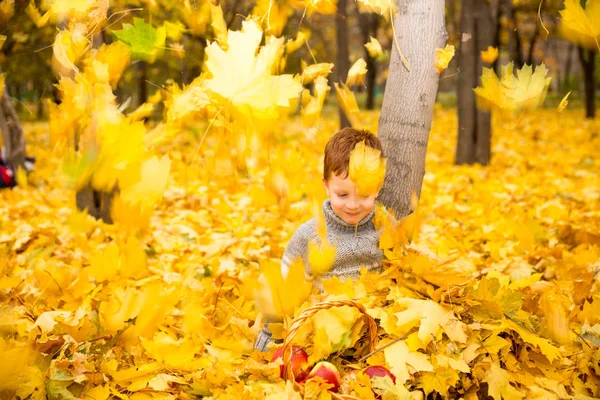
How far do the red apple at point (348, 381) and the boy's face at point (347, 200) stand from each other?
0.59m

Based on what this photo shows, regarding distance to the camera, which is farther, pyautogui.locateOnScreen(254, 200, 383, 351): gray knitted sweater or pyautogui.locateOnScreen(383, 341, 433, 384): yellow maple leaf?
pyautogui.locateOnScreen(254, 200, 383, 351): gray knitted sweater

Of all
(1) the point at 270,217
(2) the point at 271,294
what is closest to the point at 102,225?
(1) the point at 270,217

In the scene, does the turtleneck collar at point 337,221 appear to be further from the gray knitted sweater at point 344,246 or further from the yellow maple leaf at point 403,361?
the yellow maple leaf at point 403,361

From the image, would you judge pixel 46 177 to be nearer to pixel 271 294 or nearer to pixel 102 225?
pixel 102 225

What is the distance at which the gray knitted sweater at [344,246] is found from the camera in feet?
6.47

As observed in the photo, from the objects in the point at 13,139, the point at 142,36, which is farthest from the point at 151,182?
the point at 13,139

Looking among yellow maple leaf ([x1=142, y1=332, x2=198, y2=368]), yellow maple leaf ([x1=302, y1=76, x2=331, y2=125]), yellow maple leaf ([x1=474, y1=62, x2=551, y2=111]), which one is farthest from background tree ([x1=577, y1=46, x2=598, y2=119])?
yellow maple leaf ([x1=142, y1=332, x2=198, y2=368])

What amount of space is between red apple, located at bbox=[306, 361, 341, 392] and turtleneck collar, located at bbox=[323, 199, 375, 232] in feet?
2.02

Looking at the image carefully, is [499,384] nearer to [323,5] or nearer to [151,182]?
[151,182]

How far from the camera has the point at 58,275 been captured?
2322 mm

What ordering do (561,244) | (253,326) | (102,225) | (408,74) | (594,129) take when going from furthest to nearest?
(594,129), (102,225), (561,244), (253,326), (408,74)

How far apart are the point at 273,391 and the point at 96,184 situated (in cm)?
76

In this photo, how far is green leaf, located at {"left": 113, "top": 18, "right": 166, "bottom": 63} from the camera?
63.0 inches

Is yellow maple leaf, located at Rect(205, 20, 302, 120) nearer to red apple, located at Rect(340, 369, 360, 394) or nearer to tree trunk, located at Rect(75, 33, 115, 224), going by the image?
red apple, located at Rect(340, 369, 360, 394)
